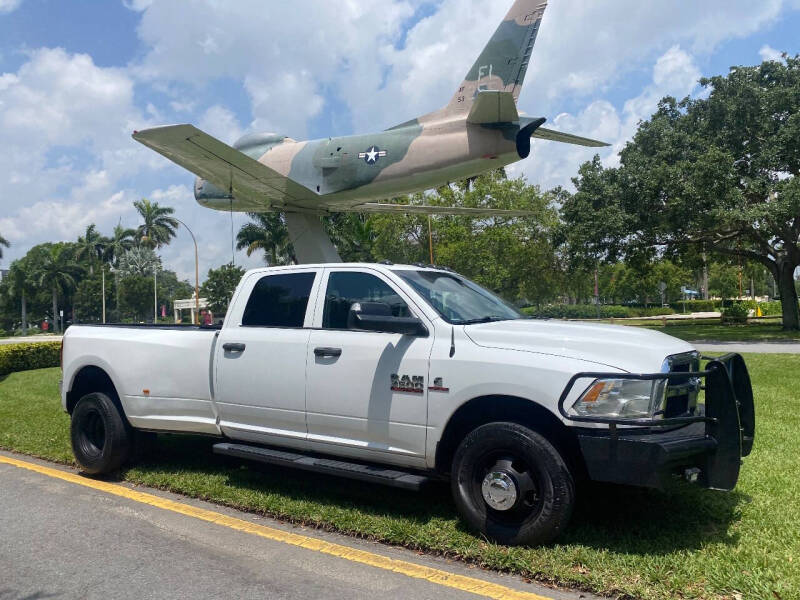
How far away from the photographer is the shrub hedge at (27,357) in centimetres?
1641

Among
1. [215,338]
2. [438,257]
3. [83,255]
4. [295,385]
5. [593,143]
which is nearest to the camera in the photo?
[295,385]

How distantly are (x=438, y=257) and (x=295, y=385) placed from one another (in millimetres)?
31214

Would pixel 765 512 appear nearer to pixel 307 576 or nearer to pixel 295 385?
pixel 307 576

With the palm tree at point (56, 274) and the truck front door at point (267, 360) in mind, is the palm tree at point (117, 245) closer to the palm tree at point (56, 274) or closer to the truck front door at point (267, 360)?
the palm tree at point (56, 274)

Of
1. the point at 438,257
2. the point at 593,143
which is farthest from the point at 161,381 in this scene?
the point at 438,257

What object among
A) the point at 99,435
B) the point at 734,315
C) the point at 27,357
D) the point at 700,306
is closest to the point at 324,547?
the point at 99,435

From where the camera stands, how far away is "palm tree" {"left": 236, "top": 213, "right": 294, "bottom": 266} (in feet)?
131

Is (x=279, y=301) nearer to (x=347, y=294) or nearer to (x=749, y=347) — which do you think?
(x=347, y=294)

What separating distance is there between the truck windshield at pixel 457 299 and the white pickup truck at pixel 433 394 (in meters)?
0.02

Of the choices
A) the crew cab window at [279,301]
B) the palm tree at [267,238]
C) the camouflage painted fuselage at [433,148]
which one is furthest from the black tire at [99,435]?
the palm tree at [267,238]

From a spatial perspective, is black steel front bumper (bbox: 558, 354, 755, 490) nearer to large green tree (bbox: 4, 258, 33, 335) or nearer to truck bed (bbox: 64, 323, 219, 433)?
truck bed (bbox: 64, 323, 219, 433)

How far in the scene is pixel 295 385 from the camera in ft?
16.0

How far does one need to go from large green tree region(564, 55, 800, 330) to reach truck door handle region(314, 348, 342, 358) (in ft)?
73.3

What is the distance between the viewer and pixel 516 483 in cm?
390
